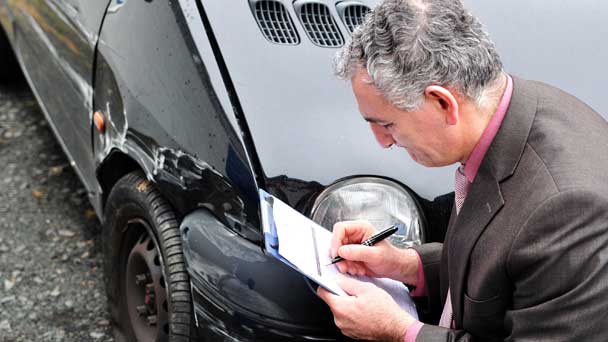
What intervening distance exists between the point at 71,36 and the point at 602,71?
1790 mm

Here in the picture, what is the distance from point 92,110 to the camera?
313cm

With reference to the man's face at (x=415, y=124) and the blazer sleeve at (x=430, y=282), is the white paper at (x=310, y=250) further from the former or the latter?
the man's face at (x=415, y=124)

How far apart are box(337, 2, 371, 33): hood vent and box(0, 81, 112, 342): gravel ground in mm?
1489

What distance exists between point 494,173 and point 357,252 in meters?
0.46

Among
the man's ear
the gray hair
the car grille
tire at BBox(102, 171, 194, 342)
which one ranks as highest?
the gray hair

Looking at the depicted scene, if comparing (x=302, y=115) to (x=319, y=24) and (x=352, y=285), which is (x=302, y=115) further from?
(x=352, y=285)

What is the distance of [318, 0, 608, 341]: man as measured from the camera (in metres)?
1.78

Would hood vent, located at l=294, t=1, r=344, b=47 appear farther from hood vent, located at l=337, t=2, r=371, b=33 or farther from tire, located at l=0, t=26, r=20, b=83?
tire, located at l=0, t=26, r=20, b=83

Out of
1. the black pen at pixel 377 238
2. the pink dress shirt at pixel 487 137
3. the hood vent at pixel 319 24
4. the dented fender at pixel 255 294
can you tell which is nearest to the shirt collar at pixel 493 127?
the pink dress shirt at pixel 487 137

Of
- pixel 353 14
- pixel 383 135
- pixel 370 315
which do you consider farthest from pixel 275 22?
pixel 370 315

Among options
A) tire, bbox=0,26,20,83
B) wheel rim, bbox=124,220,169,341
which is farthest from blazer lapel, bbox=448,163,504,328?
tire, bbox=0,26,20,83

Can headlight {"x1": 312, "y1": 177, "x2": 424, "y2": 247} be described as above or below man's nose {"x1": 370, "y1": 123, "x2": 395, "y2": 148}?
below

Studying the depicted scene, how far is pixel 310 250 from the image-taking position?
7.29ft

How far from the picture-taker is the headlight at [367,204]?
2.36 m
